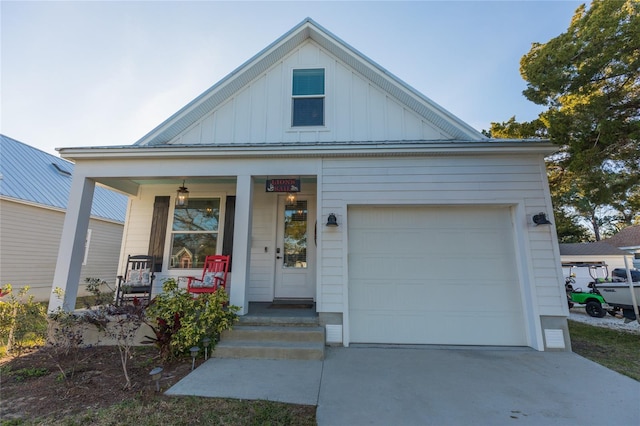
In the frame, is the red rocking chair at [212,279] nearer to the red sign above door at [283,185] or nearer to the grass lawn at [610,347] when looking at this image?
the red sign above door at [283,185]

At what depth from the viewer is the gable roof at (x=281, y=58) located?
5355mm

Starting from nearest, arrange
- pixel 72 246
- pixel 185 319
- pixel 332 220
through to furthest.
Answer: pixel 185 319, pixel 332 220, pixel 72 246

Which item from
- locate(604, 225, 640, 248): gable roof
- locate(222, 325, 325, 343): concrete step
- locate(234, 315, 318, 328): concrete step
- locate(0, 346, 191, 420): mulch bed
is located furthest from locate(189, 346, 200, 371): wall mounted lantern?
locate(604, 225, 640, 248): gable roof

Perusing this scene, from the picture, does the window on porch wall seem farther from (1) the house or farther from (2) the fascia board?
(2) the fascia board

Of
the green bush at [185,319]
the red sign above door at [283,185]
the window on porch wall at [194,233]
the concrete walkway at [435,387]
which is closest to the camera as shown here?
the concrete walkway at [435,387]

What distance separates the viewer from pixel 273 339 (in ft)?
13.3

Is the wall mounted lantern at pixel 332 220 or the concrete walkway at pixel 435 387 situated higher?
the wall mounted lantern at pixel 332 220

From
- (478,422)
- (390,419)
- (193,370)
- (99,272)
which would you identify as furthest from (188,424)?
(99,272)

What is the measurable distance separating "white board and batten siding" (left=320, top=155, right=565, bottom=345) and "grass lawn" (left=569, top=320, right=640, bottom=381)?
96 centimetres

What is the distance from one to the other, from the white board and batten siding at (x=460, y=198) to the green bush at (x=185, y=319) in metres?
1.62

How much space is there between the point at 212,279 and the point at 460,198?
15.2 feet

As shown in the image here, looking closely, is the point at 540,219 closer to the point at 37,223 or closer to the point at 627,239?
the point at 37,223

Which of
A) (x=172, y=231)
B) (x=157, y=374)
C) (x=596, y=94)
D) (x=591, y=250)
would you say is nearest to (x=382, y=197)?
(x=157, y=374)

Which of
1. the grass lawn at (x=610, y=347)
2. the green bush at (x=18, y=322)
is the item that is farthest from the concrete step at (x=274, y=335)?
the grass lawn at (x=610, y=347)
